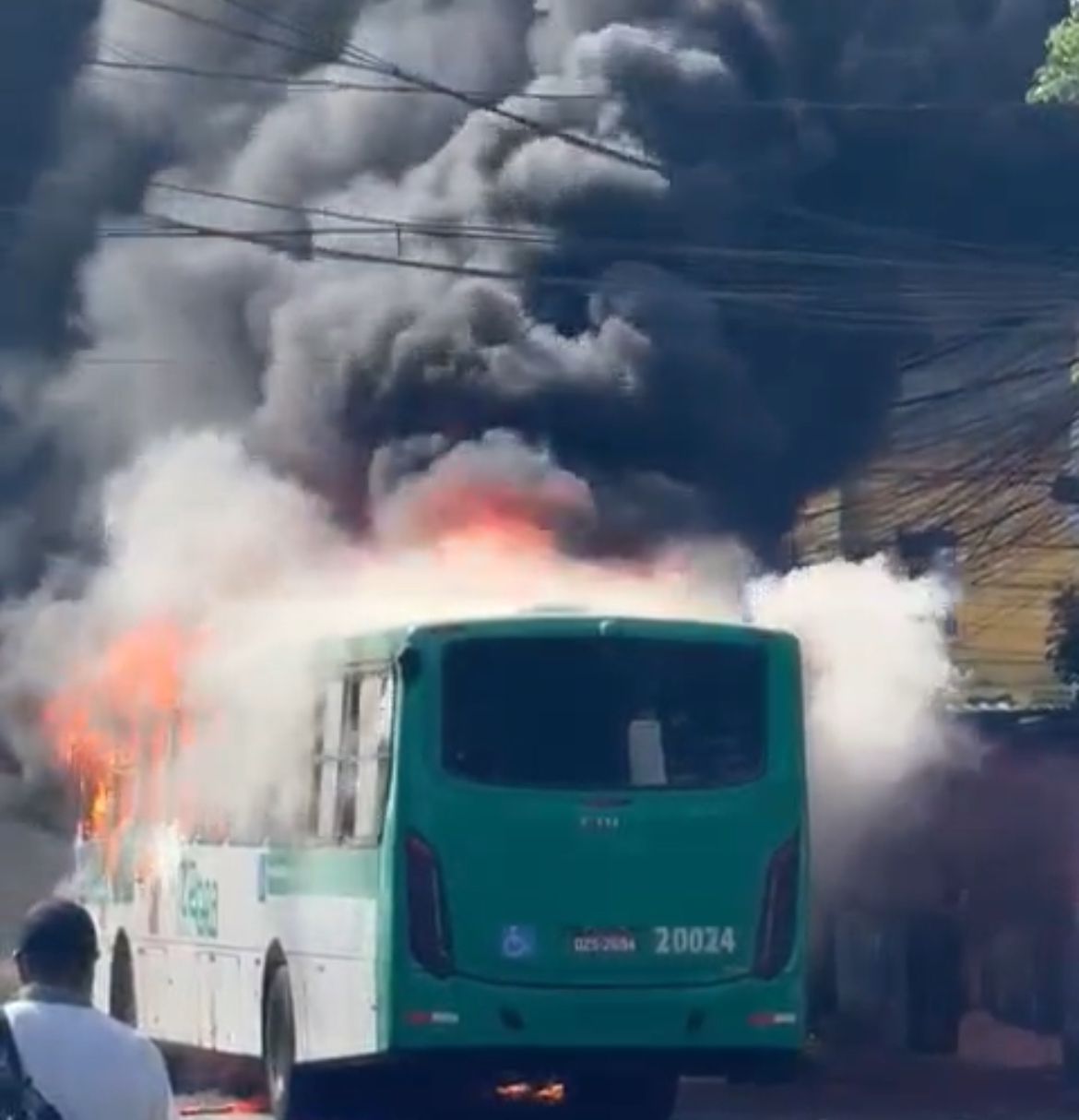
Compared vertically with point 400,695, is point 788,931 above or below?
below

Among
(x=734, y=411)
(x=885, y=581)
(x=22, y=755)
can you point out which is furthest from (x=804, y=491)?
(x=22, y=755)

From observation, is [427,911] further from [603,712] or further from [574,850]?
[603,712]

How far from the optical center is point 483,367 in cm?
2392

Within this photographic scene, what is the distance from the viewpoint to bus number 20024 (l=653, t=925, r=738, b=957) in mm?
16719

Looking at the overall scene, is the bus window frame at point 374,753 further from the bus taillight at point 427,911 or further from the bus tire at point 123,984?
the bus tire at point 123,984

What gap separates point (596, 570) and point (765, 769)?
15.6 feet

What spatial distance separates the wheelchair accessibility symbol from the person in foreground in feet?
30.2

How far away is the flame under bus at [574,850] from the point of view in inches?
650

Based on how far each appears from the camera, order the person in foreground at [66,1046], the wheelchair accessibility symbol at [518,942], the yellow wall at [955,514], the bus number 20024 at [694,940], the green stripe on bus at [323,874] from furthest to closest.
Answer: the yellow wall at [955,514]
the green stripe on bus at [323,874]
the bus number 20024 at [694,940]
the wheelchair accessibility symbol at [518,942]
the person in foreground at [66,1046]

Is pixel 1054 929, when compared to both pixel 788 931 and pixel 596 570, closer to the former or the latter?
pixel 596 570

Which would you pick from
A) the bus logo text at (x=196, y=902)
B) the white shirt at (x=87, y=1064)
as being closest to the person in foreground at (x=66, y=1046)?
the white shirt at (x=87, y=1064)

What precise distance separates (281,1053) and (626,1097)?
6.35ft

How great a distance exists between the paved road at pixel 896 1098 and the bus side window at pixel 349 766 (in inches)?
105

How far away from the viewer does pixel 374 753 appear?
1686cm
